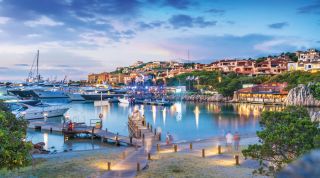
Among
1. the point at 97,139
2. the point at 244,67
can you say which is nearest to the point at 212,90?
the point at 244,67

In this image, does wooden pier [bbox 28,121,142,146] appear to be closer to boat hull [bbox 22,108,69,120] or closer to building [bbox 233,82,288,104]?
boat hull [bbox 22,108,69,120]

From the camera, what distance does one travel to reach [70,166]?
25.4 meters

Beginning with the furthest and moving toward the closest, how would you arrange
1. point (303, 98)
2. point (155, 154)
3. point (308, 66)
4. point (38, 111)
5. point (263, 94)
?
point (308, 66), point (263, 94), point (303, 98), point (38, 111), point (155, 154)

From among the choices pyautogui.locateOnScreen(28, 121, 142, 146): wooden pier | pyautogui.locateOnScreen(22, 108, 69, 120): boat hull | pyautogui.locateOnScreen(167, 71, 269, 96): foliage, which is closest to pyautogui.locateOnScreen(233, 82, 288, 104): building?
pyautogui.locateOnScreen(167, 71, 269, 96): foliage

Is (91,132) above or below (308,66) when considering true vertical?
below

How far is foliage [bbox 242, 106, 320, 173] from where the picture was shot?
48.1 ft

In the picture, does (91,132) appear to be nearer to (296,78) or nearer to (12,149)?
(12,149)

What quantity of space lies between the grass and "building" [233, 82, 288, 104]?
89.9 metres

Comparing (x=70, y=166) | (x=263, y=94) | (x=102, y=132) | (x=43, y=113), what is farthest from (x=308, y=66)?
(x=70, y=166)

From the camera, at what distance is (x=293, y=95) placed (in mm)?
100375

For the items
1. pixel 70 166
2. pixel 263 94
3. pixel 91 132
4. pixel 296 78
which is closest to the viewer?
pixel 70 166

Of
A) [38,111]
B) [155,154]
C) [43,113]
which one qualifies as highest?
[38,111]

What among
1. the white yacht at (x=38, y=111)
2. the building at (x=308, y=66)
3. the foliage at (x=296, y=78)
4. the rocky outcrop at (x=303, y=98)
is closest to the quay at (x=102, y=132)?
the white yacht at (x=38, y=111)

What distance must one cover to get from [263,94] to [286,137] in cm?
10579
